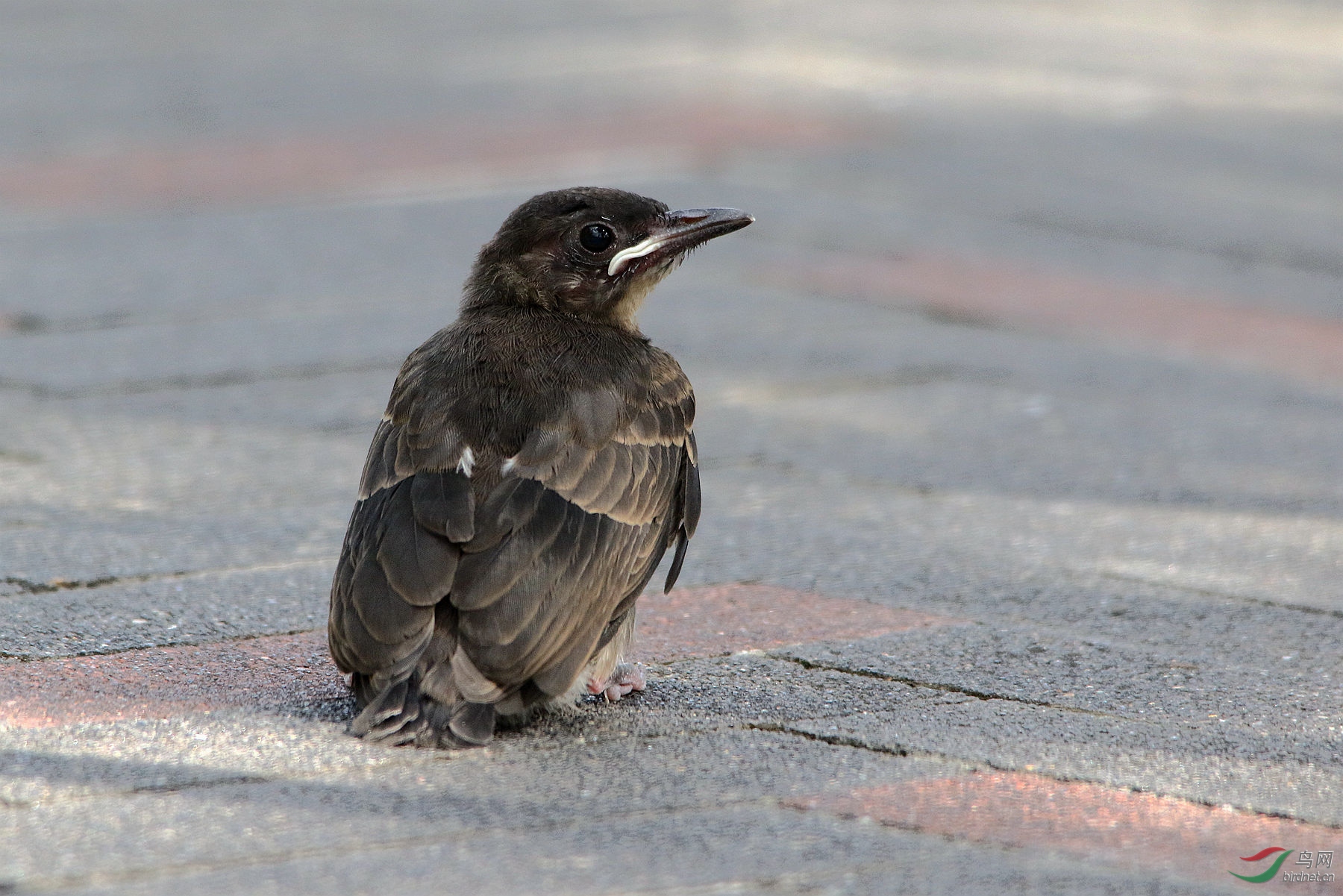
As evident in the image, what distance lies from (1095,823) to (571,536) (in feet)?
4.43

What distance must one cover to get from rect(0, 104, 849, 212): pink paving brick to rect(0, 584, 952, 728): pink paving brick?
6983 mm

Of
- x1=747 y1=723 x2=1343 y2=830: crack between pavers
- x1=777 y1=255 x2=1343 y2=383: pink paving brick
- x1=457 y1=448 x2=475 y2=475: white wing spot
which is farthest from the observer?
x1=777 y1=255 x2=1343 y2=383: pink paving brick

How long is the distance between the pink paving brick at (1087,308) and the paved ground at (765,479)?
42 millimetres

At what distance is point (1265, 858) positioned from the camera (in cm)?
380

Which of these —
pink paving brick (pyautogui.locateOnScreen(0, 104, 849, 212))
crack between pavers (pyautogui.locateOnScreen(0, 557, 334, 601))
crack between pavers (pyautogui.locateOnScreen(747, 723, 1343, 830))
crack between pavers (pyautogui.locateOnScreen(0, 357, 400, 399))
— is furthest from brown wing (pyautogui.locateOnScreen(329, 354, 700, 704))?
pink paving brick (pyautogui.locateOnScreen(0, 104, 849, 212))

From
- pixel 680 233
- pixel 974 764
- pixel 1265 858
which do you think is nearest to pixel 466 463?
pixel 680 233

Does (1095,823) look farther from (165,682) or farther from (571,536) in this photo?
(165,682)

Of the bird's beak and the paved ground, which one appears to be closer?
the paved ground

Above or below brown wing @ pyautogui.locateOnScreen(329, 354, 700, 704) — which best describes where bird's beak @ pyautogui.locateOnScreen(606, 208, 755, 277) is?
above

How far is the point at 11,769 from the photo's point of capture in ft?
13.2

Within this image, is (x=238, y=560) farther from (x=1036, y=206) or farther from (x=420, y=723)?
(x=1036, y=206)

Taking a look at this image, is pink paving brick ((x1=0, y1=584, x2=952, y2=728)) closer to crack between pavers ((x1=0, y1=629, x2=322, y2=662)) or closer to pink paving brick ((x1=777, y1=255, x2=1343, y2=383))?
crack between pavers ((x1=0, y1=629, x2=322, y2=662))

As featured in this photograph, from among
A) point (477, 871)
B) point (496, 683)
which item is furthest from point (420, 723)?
point (477, 871)

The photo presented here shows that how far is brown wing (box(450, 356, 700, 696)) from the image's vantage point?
167 inches
